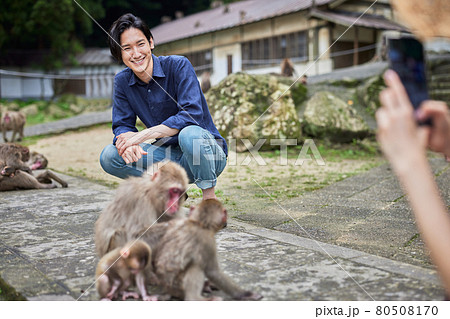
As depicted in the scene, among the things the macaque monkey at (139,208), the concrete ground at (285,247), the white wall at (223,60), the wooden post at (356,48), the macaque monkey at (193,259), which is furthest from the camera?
the white wall at (223,60)

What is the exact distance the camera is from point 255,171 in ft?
22.2

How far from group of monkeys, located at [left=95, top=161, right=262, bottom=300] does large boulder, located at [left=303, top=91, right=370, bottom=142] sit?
680cm

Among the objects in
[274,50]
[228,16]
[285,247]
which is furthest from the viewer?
[228,16]

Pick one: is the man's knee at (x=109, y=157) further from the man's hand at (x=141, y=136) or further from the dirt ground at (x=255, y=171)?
the dirt ground at (x=255, y=171)

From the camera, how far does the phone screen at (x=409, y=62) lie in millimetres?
1322

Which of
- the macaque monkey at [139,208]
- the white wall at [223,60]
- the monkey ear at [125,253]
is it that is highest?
the white wall at [223,60]

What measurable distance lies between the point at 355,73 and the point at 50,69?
Answer: 58.7 feet

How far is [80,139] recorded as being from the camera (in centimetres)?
1115

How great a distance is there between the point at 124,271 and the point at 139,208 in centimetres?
34

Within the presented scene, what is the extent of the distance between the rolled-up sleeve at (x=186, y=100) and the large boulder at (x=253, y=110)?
4.82 metres

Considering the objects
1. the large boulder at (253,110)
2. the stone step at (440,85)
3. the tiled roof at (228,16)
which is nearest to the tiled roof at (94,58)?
the tiled roof at (228,16)

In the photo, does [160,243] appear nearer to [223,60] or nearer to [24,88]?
[223,60]

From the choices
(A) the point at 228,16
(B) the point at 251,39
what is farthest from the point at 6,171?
(A) the point at 228,16

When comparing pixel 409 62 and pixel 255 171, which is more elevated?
pixel 409 62
